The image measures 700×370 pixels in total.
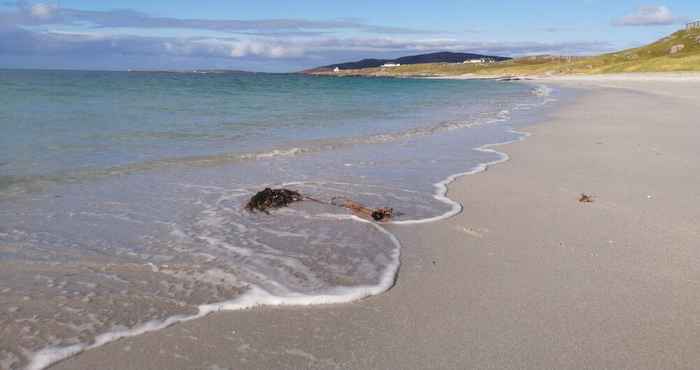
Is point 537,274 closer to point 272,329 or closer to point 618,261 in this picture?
point 618,261

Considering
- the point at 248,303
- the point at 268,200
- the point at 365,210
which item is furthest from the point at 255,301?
the point at 268,200

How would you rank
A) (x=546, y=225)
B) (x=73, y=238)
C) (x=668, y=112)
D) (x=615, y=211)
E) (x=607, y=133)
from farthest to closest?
(x=668, y=112)
(x=607, y=133)
(x=615, y=211)
(x=546, y=225)
(x=73, y=238)

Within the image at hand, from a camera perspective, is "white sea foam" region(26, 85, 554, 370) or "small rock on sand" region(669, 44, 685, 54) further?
"small rock on sand" region(669, 44, 685, 54)

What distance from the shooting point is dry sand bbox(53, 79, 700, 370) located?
341 cm

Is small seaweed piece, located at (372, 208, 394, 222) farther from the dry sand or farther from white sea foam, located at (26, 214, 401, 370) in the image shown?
white sea foam, located at (26, 214, 401, 370)

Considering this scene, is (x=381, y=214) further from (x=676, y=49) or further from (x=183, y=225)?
(x=676, y=49)

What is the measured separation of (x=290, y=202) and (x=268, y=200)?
38cm

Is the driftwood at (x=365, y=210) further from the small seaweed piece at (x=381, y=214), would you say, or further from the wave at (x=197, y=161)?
the wave at (x=197, y=161)

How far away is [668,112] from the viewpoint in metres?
20.8

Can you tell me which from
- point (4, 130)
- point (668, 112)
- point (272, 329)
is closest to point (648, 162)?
point (272, 329)

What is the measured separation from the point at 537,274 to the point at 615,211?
8.90 ft

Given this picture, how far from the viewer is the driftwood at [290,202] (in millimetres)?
6754

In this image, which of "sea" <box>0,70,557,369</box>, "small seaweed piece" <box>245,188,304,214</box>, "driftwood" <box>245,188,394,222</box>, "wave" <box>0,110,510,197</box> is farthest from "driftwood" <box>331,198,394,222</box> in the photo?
"wave" <box>0,110,510,197</box>

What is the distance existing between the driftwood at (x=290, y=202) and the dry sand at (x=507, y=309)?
0.45 m
